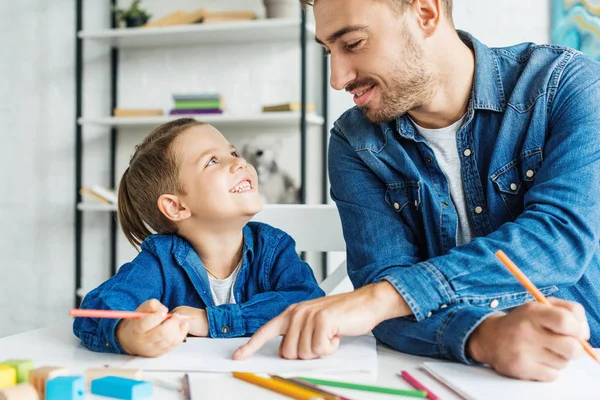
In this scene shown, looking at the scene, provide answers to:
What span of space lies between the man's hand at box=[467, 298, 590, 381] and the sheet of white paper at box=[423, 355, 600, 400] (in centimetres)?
1

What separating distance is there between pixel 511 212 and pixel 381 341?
1.23ft

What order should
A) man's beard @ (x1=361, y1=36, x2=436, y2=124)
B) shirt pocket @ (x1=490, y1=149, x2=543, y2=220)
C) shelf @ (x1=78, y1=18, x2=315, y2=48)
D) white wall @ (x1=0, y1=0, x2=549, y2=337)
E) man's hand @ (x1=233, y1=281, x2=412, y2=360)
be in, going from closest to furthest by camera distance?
A: man's hand @ (x1=233, y1=281, x2=412, y2=360), shirt pocket @ (x1=490, y1=149, x2=543, y2=220), man's beard @ (x1=361, y1=36, x2=436, y2=124), shelf @ (x1=78, y1=18, x2=315, y2=48), white wall @ (x1=0, y1=0, x2=549, y2=337)

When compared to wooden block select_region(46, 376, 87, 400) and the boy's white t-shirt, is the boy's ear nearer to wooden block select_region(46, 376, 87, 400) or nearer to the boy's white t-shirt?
the boy's white t-shirt

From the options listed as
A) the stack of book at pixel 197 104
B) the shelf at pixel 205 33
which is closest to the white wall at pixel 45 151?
the shelf at pixel 205 33

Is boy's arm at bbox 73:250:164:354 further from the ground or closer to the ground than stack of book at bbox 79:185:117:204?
closer to the ground

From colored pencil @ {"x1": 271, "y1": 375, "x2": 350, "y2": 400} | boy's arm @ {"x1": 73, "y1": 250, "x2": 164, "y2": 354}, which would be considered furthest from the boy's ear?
colored pencil @ {"x1": 271, "y1": 375, "x2": 350, "y2": 400}

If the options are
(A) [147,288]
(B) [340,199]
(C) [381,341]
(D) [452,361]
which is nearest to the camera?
(D) [452,361]

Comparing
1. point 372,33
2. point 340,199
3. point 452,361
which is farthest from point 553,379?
point 372,33

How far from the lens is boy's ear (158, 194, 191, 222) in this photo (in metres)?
1.34

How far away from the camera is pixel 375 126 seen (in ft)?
4.33

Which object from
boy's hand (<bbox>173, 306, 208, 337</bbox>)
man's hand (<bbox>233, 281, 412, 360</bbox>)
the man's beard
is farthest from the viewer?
the man's beard

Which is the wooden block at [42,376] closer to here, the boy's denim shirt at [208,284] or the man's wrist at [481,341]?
the boy's denim shirt at [208,284]

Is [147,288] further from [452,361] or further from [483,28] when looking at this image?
[483,28]

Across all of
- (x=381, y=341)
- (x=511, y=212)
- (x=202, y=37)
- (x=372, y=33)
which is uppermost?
(x=202, y=37)
